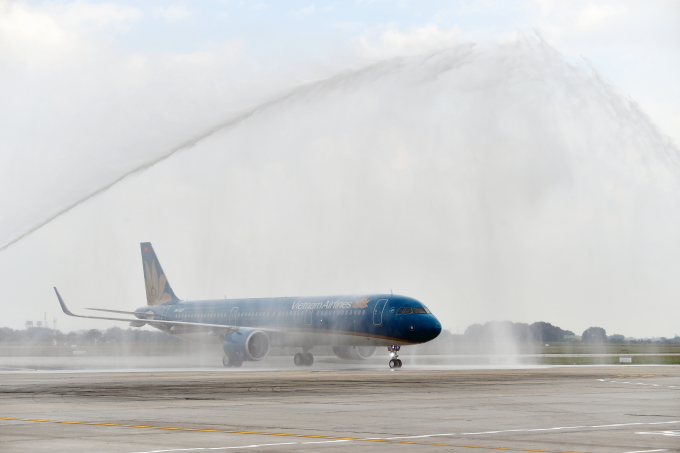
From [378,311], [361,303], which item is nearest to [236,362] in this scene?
[361,303]

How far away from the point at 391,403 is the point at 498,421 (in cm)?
521

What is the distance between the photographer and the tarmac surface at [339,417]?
13.1 m

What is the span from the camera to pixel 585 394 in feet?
82.7

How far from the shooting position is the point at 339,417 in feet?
58.5

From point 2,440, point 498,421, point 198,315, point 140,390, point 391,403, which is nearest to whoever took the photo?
point 2,440

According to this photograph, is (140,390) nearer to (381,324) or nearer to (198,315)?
(381,324)

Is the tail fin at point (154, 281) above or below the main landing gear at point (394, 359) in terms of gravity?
above

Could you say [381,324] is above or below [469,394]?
above

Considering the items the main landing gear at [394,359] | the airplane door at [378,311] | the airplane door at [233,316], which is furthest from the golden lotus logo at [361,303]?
the airplane door at [233,316]

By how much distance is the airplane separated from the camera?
4741 cm

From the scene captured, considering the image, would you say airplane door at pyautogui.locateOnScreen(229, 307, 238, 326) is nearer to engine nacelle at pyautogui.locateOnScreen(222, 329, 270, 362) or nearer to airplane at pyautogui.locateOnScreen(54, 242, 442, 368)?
airplane at pyautogui.locateOnScreen(54, 242, 442, 368)

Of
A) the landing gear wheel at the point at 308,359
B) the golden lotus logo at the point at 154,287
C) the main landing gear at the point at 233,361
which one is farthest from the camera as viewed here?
the golden lotus logo at the point at 154,287

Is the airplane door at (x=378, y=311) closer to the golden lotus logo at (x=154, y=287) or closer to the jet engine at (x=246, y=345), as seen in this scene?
the jet engine at (x=246, y=345)

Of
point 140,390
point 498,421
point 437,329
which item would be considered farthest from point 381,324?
point 498,421
